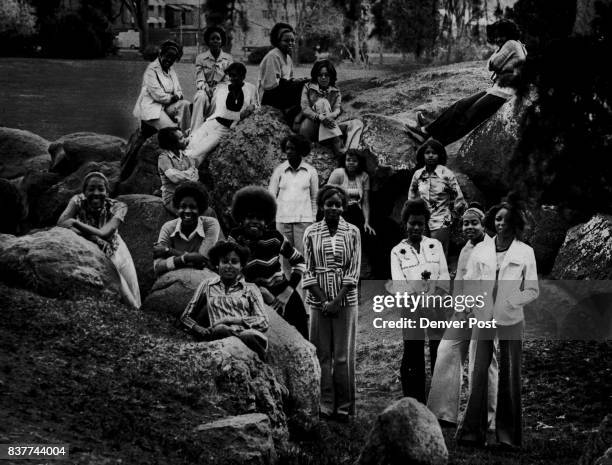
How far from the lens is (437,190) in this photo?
40.2 ft

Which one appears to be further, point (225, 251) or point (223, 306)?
point (225, 251)

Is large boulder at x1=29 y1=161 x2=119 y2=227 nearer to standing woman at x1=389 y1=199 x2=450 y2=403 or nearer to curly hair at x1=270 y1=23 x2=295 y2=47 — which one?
curly hair at x1=270 y1=23 x2=295 y2=47

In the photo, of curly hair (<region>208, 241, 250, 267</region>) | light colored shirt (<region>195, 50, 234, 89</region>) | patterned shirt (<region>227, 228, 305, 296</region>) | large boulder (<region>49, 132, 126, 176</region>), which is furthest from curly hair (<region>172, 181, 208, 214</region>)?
large boulder (<region>49, 132, 126, 176</region>)

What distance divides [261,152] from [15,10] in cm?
2548

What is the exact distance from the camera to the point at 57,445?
22.4ft

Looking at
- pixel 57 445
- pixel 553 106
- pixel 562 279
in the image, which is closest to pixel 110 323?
pixel 57 445

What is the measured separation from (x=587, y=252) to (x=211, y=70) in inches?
221

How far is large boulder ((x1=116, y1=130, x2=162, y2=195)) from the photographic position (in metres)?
16.1

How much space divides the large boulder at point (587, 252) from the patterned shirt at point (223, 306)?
5.08 metres

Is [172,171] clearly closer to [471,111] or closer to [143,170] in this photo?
[143,170]

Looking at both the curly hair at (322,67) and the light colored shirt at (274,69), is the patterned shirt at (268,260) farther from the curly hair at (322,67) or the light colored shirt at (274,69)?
the light colored shirt at (274,69)

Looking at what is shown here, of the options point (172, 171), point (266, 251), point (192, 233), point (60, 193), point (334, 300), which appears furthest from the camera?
point (60, 193)

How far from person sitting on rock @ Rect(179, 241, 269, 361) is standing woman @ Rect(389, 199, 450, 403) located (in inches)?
69.0

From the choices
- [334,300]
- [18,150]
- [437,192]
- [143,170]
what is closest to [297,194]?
[437,192]
